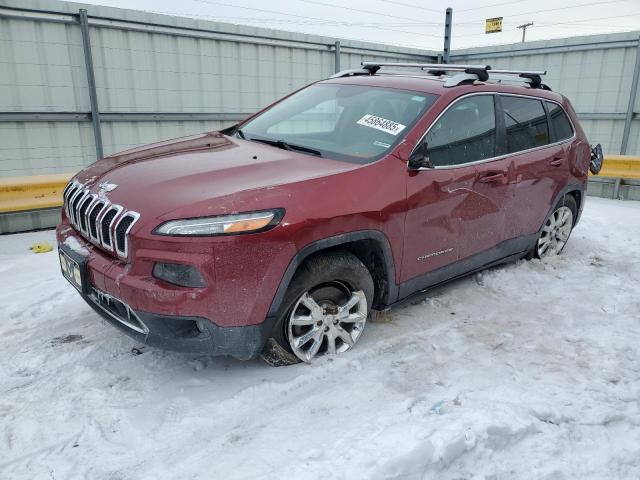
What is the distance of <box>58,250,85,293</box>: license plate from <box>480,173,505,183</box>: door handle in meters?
2.75

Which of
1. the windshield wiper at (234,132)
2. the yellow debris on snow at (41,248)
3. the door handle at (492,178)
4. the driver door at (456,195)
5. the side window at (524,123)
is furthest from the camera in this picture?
the yellow debris on snow at (41,248)

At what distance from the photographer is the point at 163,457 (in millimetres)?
2281

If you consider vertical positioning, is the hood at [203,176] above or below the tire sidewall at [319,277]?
above

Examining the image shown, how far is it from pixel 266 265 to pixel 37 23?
6.20m

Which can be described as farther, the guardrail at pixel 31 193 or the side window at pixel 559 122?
the guardrail at pixel 31 193

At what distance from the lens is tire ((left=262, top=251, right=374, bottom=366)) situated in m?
2.80

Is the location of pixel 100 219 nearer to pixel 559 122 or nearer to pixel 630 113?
pixel 559 122

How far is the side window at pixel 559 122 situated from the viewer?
462 centimetres

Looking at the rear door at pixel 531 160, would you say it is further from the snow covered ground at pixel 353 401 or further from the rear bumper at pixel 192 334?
the rear bumper at pixel 192 334

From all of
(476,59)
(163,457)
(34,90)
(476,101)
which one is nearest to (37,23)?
(34,90)

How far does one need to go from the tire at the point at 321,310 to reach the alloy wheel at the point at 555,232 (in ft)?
8.27

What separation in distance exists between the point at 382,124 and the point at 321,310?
1.34 metres

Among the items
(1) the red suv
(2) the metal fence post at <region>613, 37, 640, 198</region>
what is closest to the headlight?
(1) the red suv

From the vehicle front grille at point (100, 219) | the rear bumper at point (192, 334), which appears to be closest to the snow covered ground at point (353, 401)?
the rear bumper at point (192, 334)
